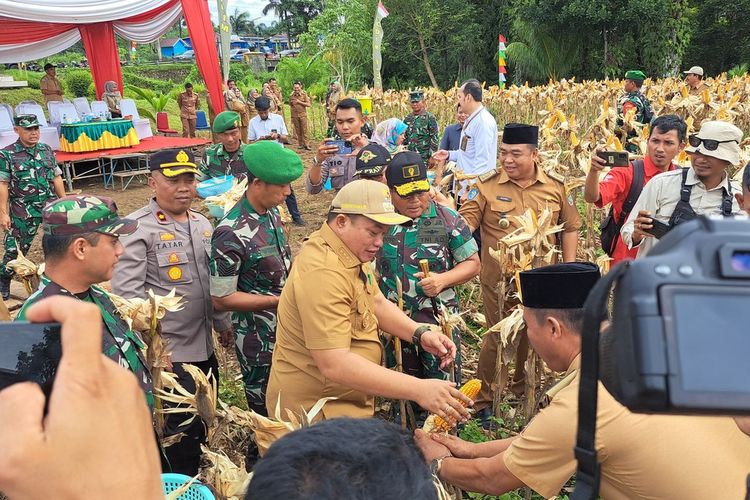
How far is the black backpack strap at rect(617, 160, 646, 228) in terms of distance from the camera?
14.1 feet

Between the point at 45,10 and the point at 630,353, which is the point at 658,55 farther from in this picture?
the point at 630,353

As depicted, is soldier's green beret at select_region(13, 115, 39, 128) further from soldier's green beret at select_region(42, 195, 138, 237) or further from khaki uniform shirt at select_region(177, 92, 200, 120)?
khaki uniform shirt at select_region(177, 92, 200, 120)

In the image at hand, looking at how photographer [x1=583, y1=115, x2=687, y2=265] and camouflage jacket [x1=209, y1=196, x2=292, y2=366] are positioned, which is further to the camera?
photographer [x1=583, y1=115, x2=687, y2=265]

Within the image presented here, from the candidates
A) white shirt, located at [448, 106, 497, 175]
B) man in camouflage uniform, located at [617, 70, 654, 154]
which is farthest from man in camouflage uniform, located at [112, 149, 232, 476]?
man in camouflage uniform, located at [617, 70, 654, 154]

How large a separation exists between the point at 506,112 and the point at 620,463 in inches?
670

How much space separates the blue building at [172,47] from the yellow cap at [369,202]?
2720 inches

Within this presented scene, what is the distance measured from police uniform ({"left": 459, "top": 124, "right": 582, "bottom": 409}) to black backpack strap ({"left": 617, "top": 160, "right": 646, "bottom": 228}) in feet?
1.21

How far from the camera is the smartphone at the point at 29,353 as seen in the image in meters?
0.96

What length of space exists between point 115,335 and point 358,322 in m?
1.00

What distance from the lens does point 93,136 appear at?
12.1 metres

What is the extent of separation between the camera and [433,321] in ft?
11.9

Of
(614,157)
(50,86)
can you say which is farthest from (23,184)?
(50,86)

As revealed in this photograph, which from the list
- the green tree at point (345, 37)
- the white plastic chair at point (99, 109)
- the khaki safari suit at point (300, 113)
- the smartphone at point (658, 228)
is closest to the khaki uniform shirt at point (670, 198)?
the smartphone at point (658, 228)

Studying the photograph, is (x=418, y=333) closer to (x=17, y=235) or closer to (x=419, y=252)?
(x=419, y=252)
